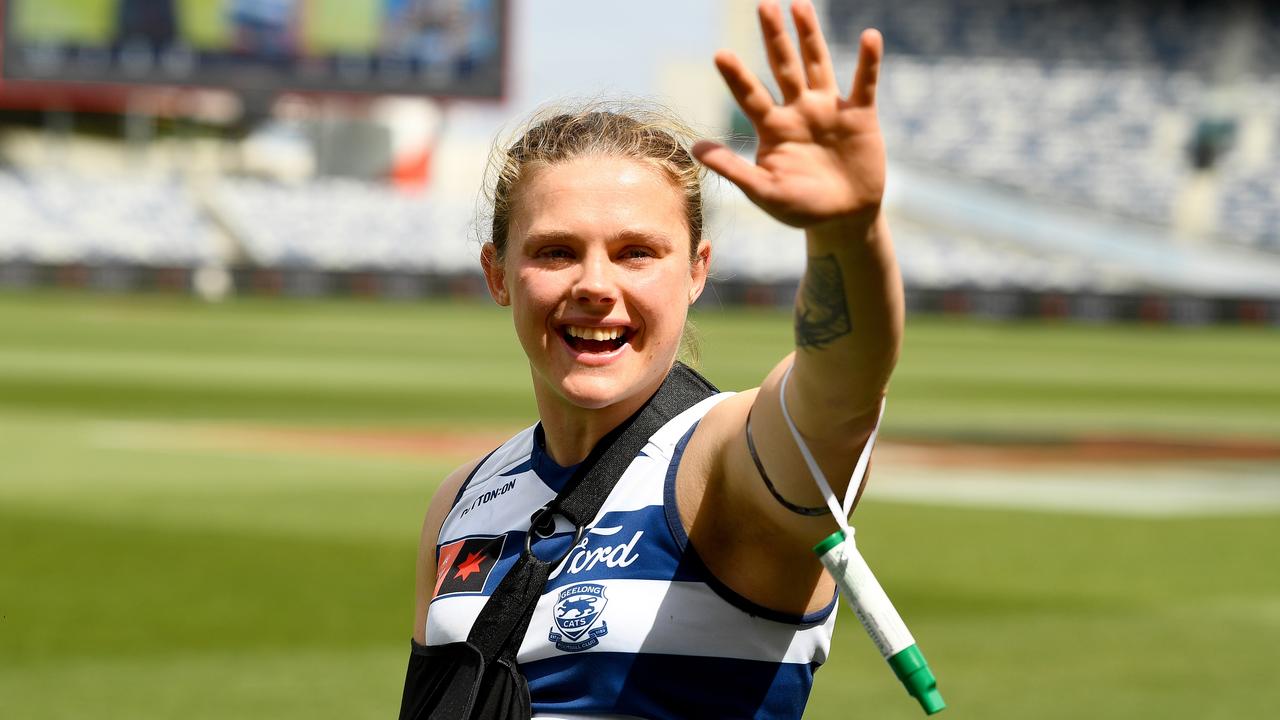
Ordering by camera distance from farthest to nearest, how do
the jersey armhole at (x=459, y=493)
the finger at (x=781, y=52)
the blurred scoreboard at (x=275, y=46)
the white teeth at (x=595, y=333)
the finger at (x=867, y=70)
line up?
1. the blurred scoreboard at (x=275, y=46)
2. the jersey armhole at (x=459, y=493)
3. the white teeth at (x=595, y=333)
4. the finger at (x=781, y=52)
5. the finger at (x=867, y=70)

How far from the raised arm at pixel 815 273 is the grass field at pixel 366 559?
3.91 metres

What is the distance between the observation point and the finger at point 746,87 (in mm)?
2213

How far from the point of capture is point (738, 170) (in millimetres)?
2191

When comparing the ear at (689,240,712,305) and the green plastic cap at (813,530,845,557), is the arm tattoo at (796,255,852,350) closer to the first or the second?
the green plastic cap at (813,530,845,557)

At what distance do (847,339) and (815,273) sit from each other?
102 millimetres

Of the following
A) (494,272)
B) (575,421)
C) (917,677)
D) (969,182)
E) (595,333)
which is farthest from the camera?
(969,182)

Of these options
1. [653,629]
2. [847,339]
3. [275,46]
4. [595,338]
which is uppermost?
[847,339]

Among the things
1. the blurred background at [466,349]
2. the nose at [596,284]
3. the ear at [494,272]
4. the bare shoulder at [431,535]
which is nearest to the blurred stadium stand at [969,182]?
the blurred background at [466,349]

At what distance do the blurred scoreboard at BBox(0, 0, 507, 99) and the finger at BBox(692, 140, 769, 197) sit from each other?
1827 inches

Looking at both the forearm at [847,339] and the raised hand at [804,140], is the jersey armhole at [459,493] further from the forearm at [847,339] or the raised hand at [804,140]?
the raised hand at [804,140]

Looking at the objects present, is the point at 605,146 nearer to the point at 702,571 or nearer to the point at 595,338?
the point at 595,338

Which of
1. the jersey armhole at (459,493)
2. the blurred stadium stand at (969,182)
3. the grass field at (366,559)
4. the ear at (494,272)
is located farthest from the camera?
the blurred stadium stand at (969,182)

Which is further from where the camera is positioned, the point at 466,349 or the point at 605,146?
the point at 466,349

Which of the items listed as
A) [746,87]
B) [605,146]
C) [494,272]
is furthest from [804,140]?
[494,272]
